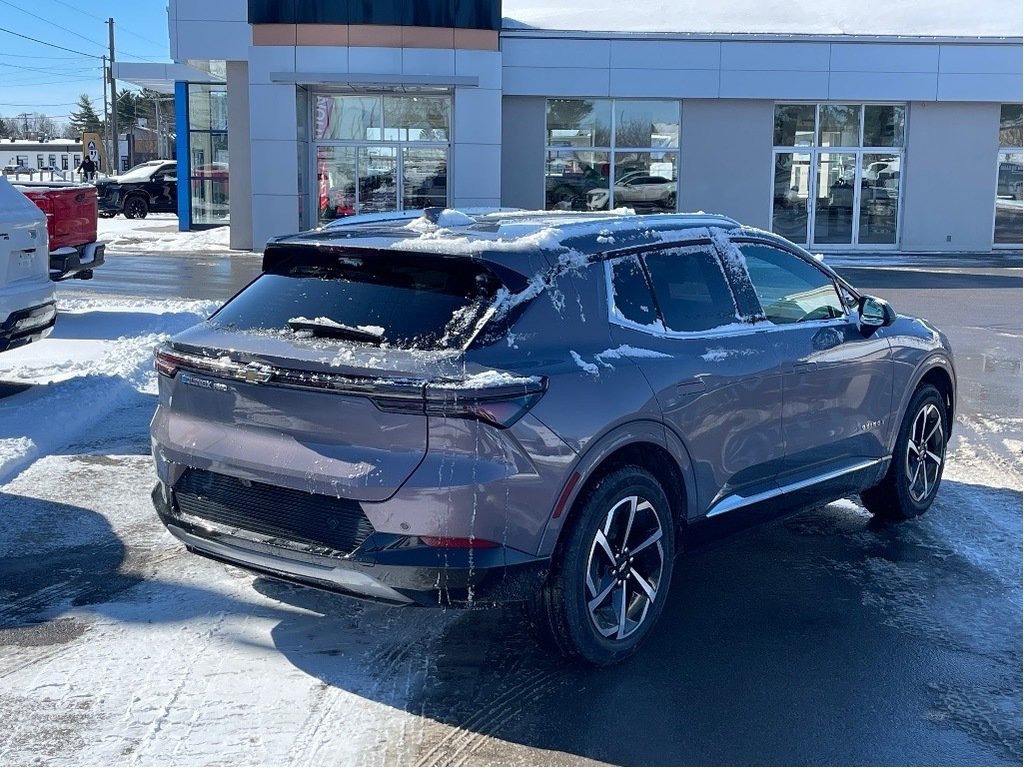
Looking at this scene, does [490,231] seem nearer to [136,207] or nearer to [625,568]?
[625,568]

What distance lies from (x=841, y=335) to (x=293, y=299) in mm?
Answer: 2814

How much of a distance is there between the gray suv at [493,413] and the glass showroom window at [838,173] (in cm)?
2030

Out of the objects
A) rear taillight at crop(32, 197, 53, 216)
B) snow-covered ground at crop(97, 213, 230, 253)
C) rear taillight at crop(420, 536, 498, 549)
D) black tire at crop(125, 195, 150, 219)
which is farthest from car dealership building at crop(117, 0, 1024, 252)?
rear taillight at crop(420, 536, 498, 549)

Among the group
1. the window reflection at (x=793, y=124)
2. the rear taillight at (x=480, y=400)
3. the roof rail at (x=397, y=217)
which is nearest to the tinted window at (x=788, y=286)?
the roof rail at (x=397, y=217)

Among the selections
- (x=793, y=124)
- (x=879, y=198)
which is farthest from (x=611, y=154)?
(x=879, y=198)

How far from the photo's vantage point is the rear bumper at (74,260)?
13008 mm

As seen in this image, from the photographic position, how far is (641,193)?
24.5m

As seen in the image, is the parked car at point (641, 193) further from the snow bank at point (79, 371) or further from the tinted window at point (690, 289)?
the tinted window at point (690, 289)

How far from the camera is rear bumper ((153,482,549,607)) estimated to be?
394 cm

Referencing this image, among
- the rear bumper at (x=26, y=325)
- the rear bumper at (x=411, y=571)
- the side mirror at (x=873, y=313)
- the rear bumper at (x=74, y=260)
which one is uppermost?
the side mirror at (x=873, y=313)

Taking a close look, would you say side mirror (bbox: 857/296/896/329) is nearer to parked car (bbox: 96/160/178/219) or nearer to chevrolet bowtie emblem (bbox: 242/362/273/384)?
chevrolet bowtie emblem (bbox: 242/362/273/384)

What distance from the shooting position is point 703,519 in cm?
489

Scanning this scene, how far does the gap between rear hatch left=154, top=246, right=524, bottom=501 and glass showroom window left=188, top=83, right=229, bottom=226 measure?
26.2 m

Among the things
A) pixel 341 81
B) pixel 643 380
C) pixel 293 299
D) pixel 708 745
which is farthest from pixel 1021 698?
pixel 341 81
